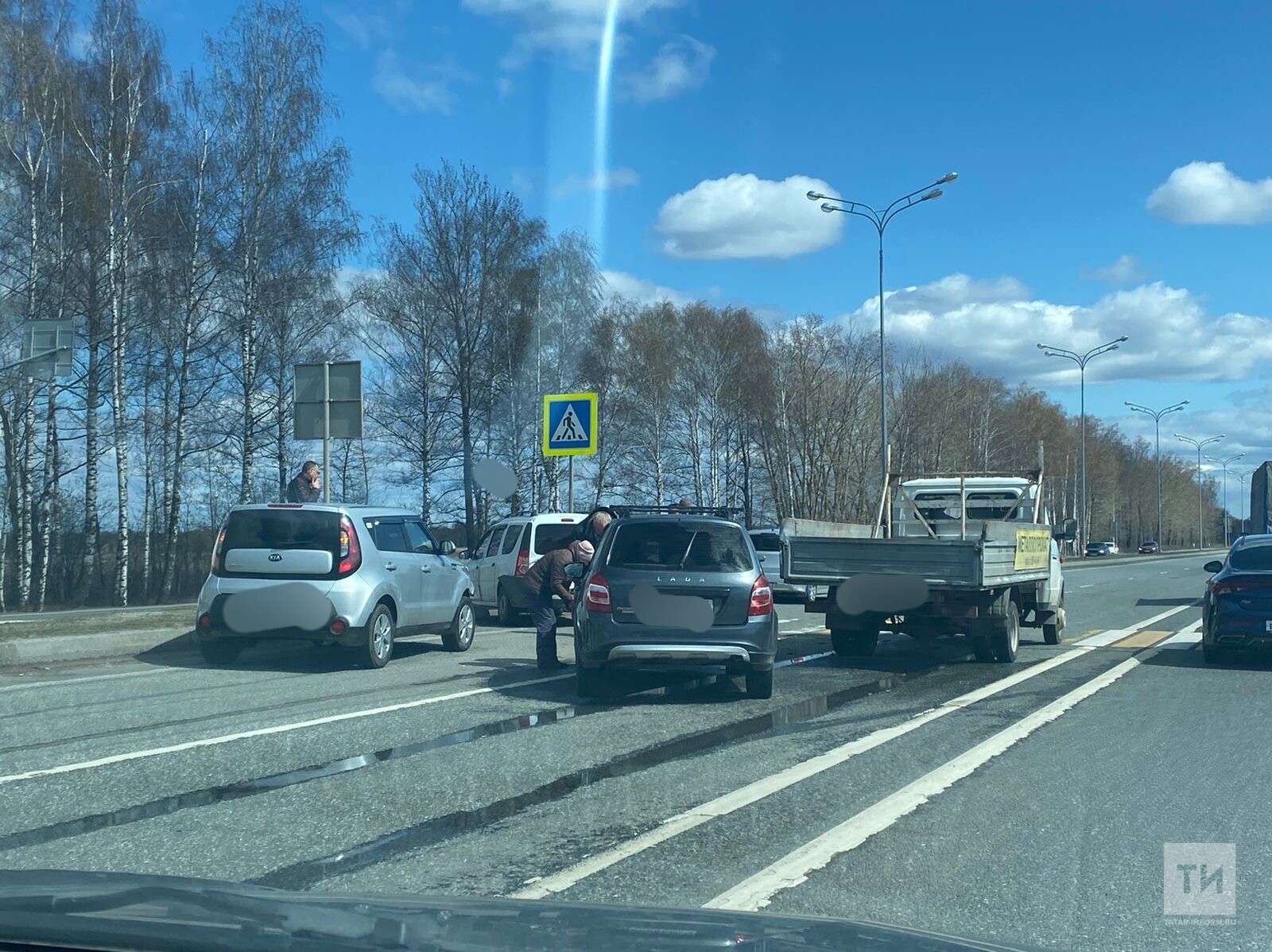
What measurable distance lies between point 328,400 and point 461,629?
14.2ft

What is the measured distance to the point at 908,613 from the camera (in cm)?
1341

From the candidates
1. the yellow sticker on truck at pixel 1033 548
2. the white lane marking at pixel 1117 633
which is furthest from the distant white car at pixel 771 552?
the yellow sticker on truck at pixel 1033 548

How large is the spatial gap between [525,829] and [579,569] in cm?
549

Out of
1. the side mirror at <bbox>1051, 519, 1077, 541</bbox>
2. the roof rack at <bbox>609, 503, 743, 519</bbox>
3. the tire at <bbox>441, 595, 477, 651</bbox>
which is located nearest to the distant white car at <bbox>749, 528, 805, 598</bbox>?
the side mirror at <bbox>1051, 519, 1077, 541</bbox>

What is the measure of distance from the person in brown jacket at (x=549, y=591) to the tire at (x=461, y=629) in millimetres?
2316

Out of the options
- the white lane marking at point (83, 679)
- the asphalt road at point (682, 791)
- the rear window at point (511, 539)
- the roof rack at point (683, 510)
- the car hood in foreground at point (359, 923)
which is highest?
the roof rack at point (683, 510)

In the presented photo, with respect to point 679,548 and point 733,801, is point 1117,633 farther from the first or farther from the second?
point 733,801

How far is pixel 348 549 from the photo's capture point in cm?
1252

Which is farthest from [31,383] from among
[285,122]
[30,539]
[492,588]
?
[492,588]

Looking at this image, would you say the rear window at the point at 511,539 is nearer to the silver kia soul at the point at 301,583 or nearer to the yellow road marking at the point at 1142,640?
the silver kia soul at the point at 301,583

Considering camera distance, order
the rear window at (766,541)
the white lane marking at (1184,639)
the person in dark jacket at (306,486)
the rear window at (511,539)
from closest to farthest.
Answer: the person in dark jacket at (306,486)
the white lane marking at (1184,639)
the rear window at (511,539)
the rear window at (766,541)

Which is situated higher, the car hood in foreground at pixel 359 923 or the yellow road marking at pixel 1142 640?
the car hood in foreground at pixel 359 923

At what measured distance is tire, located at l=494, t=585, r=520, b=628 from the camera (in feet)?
63.7

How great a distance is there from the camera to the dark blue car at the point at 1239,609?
13367 millimetres
